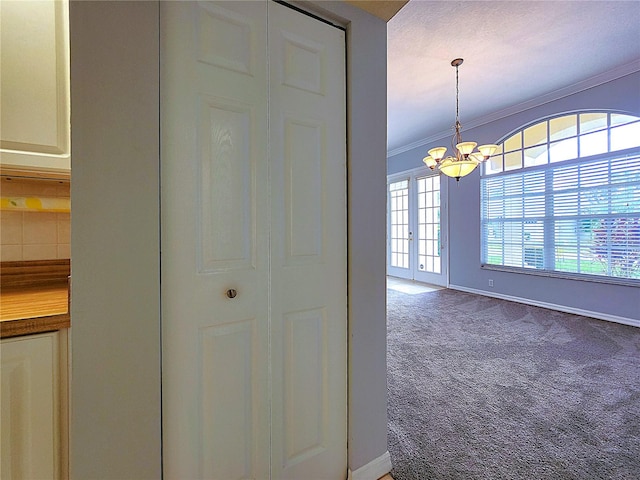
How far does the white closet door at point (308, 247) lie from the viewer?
45.2 inches

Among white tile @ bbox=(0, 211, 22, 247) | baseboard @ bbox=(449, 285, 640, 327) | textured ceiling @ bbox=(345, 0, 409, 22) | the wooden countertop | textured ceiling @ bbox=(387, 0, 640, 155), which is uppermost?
textured ceiling @ bbox=(387, 0, 640, 155)

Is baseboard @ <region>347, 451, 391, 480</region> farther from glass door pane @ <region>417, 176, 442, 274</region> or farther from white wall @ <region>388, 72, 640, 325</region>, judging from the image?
glass door pane @ <region>417, 176, 442, 274</region>

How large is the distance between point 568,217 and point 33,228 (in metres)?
5.33

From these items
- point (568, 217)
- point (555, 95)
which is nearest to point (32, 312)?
point (568, 217)

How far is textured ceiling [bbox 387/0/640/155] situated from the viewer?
7.87 feet

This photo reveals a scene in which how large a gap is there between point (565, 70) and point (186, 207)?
14.4ft

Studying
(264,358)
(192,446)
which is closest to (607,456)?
(264,358)

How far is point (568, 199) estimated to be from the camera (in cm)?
396

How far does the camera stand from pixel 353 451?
51.2 inches

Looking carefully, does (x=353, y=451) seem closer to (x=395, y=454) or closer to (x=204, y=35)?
(x=395, y=454)

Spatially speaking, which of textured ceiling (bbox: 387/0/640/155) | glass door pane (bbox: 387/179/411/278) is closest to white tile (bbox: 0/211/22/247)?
textured ceiling (bbox: 387/0/640/155)

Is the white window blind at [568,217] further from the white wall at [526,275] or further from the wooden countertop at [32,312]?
the wooden countertop at [32,312]

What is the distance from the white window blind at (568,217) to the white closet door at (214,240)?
4.37 metres

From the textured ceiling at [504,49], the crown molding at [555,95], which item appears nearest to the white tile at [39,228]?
the textured ceiling at [504,49]
